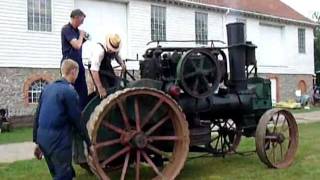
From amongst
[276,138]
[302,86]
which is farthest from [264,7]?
[276,138]

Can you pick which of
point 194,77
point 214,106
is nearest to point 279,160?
point 214,106

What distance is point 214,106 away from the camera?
28.9 ft

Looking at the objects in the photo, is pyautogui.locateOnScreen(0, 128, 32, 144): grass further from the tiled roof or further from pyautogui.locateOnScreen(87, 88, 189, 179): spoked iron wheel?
the tiled roof

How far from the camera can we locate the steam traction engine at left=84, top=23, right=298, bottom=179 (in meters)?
7.50

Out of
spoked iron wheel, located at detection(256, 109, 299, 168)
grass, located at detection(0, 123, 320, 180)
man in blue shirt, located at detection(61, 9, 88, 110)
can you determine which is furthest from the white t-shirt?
spoked iron wheel, located at detection(256, 109, 299, 168)

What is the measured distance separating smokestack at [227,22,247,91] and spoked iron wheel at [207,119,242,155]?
2.49ft

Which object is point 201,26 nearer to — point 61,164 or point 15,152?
point 15,152

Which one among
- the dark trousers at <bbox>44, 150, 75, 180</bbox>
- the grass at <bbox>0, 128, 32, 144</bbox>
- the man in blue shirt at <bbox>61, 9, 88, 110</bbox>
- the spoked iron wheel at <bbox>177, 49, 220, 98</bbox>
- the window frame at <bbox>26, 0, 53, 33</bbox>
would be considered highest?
the window frame at <bbox>26, 0, 53, 33</bbox>

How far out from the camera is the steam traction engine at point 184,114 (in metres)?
7.50

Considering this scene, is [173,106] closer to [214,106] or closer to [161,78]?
[161,78]

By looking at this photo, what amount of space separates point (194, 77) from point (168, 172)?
1400 mm

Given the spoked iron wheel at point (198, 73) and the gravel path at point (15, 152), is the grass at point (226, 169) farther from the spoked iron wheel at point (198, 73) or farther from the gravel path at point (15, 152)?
the spoked iron wheel at point (198, 73)

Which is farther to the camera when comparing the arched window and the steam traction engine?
the arched window

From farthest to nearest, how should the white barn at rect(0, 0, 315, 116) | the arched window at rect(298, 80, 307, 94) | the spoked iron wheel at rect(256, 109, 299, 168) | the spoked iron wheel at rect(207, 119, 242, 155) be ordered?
1. the arched window at rect(298, 80, 307, 94)
2. the white barn at rect(0, 0, 315, 116)
3. the spoked iron wheel at rect(207, 119, 242, 155)
4. the spoked iron wheel at rect(256, 109, 299, 168)
